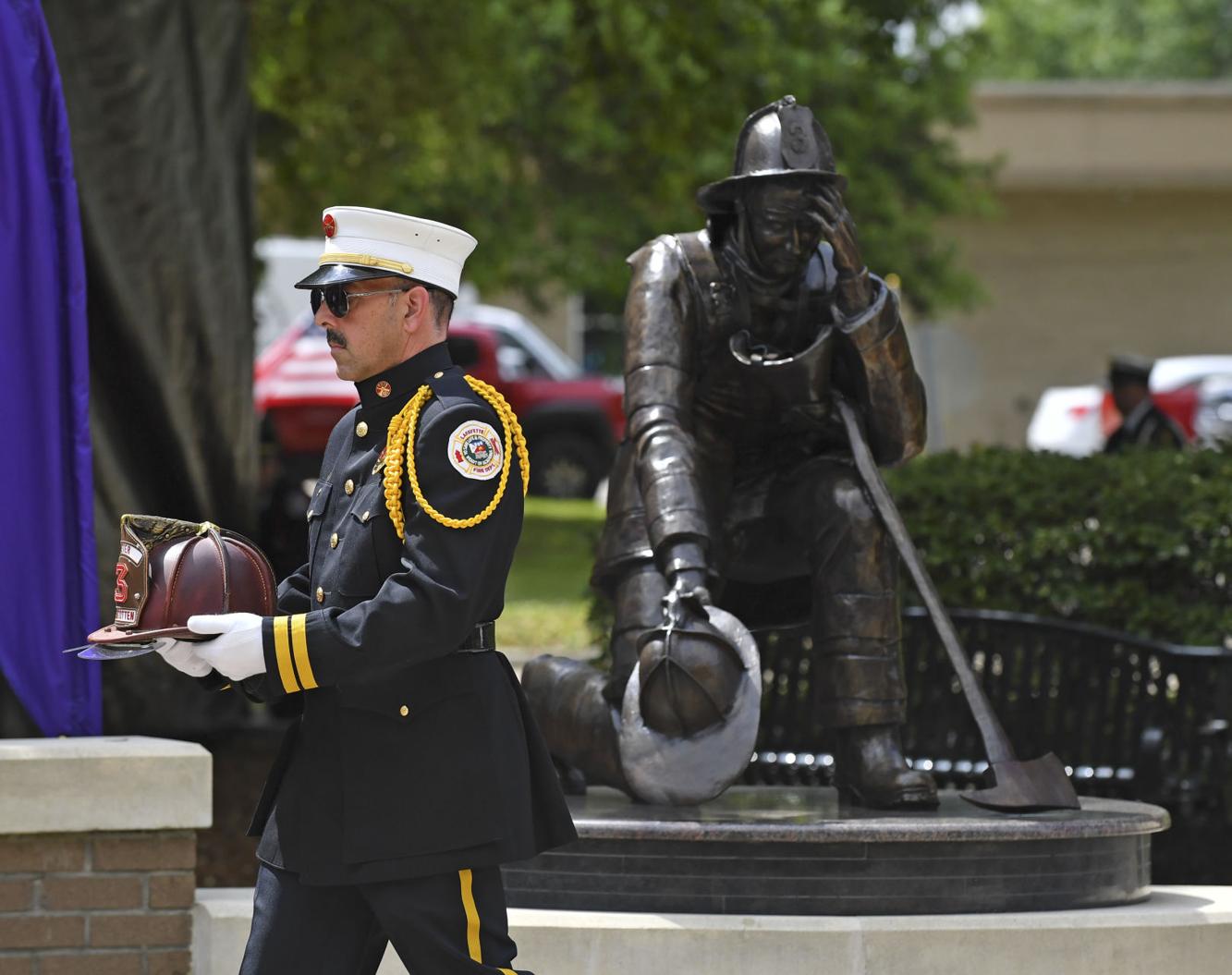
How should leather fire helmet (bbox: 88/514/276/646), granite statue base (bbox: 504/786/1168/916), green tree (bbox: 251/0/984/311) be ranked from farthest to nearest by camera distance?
1. green tree (bbox: 251/0/984/311)
2. granite statue base (bbox: 504/786/1168/916)
3. leather fire helmet (bbox: 88/514/276/646)

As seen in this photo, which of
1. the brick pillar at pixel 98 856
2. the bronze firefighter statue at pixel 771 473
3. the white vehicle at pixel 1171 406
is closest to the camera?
the brick pillar at pixel 98 856

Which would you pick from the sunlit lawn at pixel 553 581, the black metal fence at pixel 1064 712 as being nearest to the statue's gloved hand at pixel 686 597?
the black metal fence at pixel 1064 712

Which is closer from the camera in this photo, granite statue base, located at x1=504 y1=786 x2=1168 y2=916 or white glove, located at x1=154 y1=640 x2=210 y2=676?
white glove, located at x1=154 y1=640 x2=210 y2=676

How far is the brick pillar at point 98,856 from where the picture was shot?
4.79 meters

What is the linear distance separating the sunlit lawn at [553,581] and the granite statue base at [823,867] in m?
3.01

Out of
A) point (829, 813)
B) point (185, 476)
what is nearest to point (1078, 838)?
point (829, 813)

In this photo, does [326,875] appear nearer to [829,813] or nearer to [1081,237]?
[829,813]

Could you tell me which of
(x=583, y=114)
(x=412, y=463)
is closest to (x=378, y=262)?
(x=412, y=463)

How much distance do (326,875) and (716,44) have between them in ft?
37.3

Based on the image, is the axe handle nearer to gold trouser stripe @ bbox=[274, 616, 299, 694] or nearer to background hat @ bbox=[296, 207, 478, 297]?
background hat @ bbox=[296, 207, 478, 297]

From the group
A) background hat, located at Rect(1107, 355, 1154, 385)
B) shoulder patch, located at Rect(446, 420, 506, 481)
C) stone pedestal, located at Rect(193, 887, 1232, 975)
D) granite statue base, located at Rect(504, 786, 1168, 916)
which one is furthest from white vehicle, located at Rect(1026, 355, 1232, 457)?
shoulder patch, located at Rect(446, 420, 506, 481)

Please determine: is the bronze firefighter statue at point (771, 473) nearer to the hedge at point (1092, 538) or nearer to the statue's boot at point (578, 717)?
the statue's boot at point (578, 717)

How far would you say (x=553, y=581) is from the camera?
55.0ft

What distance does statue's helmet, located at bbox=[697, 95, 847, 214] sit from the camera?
216 inches
